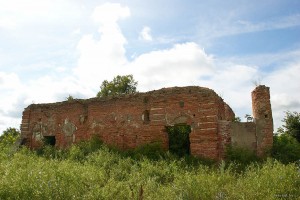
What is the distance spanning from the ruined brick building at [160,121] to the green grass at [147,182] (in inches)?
48.8

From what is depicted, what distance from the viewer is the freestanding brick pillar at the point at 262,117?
1188 cm

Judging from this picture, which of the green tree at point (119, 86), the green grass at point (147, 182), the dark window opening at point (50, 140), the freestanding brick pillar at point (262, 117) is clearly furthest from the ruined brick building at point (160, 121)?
the green tree at point (119, 86)

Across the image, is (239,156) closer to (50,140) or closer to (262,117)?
(262,117)

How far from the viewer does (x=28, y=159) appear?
40.4ft

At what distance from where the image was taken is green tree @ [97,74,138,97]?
2531cm

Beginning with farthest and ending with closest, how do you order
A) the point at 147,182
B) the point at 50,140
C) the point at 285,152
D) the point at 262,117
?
1. the point at 50,140
2. the point at 262,117
3. the point at 285,152
4. the point at 147,182

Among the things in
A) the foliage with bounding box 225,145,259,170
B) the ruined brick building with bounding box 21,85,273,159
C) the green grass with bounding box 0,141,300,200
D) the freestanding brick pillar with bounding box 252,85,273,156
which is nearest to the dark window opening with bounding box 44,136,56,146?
the ruined brick building with bounding box 21,85,273,159

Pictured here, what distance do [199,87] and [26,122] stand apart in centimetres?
948

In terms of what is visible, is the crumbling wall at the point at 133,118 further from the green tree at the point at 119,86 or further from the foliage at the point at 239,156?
the green tree at the point at 119,86

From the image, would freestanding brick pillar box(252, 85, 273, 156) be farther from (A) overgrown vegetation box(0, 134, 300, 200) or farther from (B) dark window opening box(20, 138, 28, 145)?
(B) dark window opening box(20, 138, 28, 145)

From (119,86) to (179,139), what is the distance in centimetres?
1363

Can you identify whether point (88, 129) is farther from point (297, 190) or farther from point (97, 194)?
point (297, 190)

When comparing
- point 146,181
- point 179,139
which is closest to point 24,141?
point 179,139

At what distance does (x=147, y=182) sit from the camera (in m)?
8.62
